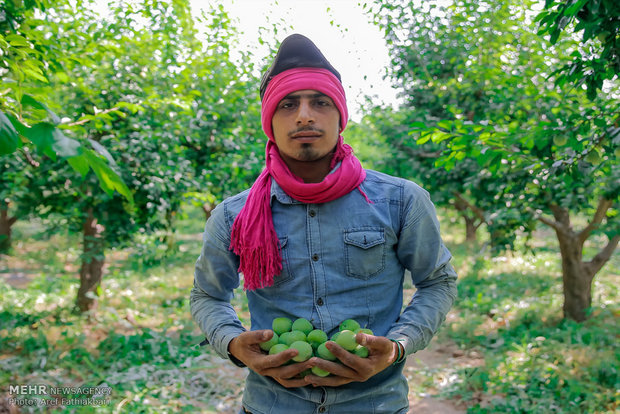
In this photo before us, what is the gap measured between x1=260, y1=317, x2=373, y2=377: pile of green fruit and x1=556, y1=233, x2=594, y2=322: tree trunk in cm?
582

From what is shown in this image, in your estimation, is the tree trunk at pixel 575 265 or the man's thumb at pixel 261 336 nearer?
the man's thumb at pixel 261 336

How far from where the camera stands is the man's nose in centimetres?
165

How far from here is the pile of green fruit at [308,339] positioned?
149 cm

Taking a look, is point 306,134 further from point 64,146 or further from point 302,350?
point 64,146

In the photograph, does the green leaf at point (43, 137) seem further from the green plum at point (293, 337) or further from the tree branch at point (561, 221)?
the tree branch at point (561, 221)

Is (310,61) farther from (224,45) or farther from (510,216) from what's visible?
(224,45)

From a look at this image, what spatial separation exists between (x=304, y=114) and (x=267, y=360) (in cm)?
88

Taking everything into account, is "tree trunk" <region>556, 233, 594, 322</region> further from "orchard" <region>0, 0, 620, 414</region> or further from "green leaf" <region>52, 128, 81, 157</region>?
"green leaf" <region>52, 128, 81, 157</region>

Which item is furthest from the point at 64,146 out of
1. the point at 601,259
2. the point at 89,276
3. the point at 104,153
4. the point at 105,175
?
the point at 601,259

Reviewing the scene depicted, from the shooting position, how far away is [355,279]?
1669 mm

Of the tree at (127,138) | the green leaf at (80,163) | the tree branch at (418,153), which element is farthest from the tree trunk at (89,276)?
the tree branch at (418,153)

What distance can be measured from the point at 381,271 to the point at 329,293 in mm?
217

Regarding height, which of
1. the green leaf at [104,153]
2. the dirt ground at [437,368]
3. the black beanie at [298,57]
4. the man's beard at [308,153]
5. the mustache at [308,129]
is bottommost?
the dirt ground at [437,368]

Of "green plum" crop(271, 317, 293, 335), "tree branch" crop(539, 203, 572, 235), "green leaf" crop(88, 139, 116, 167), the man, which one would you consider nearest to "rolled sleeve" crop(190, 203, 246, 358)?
the man
